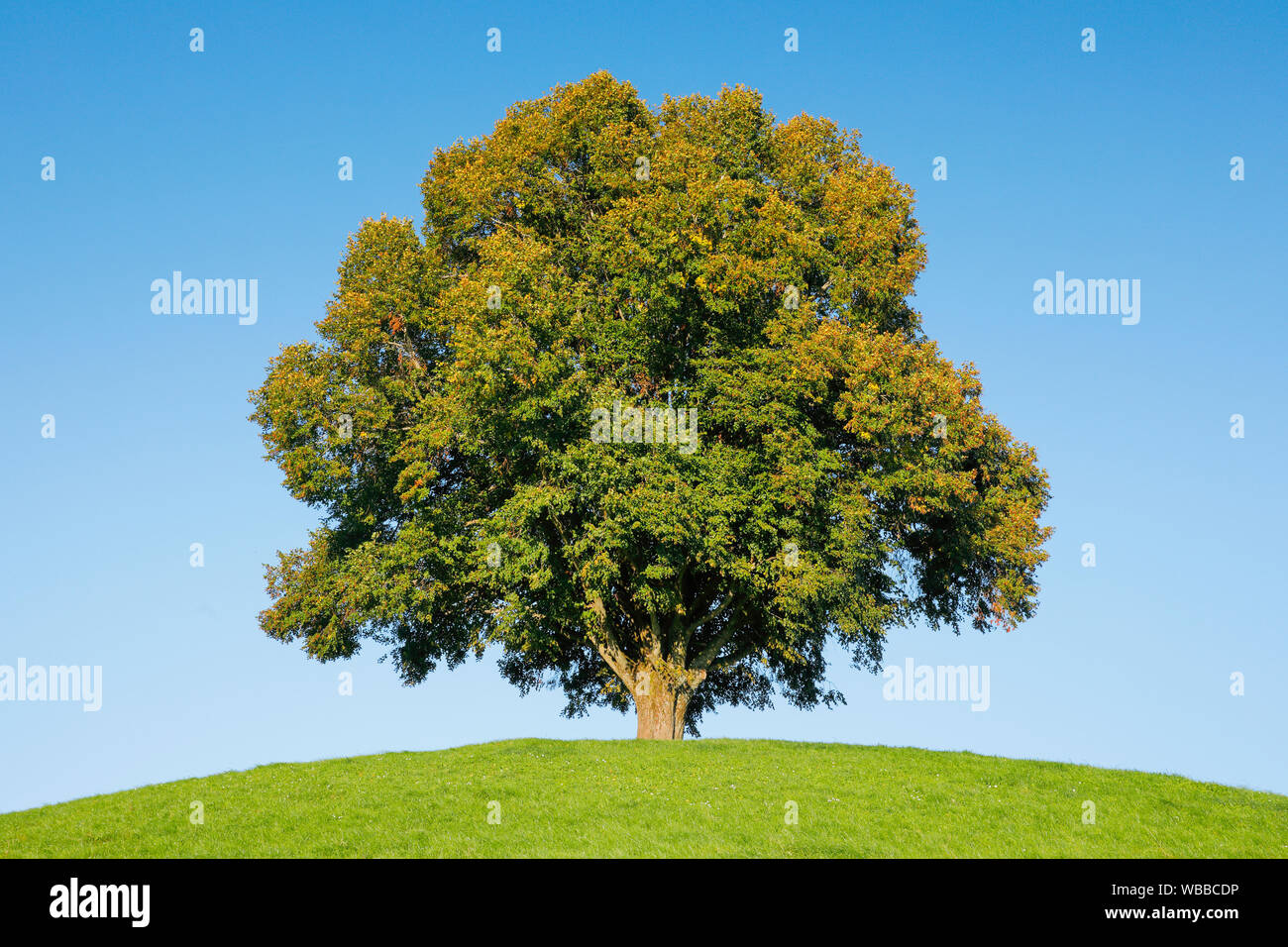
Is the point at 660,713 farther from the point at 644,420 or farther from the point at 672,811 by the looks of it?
the point at 672,811

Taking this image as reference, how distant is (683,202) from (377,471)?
1303 cm

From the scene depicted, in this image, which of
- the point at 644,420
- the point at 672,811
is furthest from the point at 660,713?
the point at 672,811

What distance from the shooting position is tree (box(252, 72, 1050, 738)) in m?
29.8

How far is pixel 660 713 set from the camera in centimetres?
3291

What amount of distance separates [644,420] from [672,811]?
12.7m

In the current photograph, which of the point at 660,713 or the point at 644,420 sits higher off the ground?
the point at 644,420

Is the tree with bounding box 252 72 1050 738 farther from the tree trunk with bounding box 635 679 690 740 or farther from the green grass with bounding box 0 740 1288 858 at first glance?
the green grass with bounding box 0 740 1288 858

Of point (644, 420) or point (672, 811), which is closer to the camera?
point (672, 811)

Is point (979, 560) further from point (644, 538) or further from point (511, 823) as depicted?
point (511, 823)

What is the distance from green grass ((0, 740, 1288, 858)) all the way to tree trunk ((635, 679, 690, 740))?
16.4ft

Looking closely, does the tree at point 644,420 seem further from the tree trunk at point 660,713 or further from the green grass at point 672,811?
the green grass at point 672,811

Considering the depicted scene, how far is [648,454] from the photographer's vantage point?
99.0 feet

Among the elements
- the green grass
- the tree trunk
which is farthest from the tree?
the green grass
